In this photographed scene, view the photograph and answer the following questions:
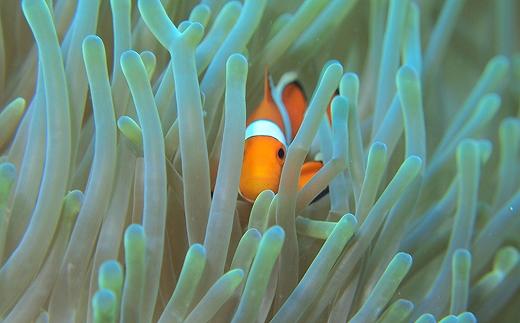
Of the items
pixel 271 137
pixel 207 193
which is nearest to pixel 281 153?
pixel 271 137

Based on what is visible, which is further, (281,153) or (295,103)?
(295,103)

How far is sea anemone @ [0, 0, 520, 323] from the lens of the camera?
33.0 inches

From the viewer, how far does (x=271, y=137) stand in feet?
3.52

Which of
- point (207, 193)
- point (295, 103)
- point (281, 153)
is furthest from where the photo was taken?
point (295, 103)

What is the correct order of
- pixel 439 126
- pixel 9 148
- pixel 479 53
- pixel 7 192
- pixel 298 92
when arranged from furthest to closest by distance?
pixel 479 53
pixel 439 126
pixel 298 92
pixel 9 148
pixel 7 192

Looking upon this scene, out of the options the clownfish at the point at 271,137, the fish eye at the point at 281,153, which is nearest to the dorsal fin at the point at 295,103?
the clownfish at the point at 271,137

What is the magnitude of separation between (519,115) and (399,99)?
1.35 feet

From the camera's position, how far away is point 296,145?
0.91 m

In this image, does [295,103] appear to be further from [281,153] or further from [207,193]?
[207,193]

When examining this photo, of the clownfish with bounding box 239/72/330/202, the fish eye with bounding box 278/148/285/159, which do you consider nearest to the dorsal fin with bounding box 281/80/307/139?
the clownfish with bounding box 239/72/330/202

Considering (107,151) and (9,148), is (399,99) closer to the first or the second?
(107,151)

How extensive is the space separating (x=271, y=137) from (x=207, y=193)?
8.9 inches

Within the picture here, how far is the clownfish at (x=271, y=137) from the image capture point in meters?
1.01

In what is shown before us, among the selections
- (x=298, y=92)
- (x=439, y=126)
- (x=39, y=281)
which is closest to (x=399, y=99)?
(x=298, y=92)
